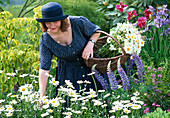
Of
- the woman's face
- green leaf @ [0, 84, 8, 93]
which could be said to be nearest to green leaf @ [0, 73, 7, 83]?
green leaf @ [0, 84, 8, 93]

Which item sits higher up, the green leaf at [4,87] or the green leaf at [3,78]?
the green leaf at [3,78]

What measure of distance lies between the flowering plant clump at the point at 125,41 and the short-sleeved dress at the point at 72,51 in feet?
1.02

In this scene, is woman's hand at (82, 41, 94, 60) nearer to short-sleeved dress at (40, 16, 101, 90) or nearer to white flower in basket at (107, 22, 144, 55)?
short-sleeved dress at (40, 16, 101, 90)

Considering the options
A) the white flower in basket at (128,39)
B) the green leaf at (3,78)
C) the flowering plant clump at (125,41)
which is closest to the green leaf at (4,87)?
the green leaf at (3,78)

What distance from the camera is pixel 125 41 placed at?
111 inches

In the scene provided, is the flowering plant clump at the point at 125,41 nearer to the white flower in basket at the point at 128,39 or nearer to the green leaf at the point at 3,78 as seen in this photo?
the white flower in basket at the point at 128,39

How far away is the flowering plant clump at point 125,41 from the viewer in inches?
109

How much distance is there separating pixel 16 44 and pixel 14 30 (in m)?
0.21

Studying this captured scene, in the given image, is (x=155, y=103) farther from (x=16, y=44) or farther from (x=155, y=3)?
(x=155, y=3)

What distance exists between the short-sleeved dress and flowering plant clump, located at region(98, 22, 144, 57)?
31cm

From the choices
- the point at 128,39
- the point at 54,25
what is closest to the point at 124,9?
the point at 128,39

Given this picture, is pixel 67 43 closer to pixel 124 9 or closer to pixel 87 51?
pixel 87 51

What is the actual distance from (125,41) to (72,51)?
0.63 m

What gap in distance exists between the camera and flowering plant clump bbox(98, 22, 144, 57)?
2.76 metres
